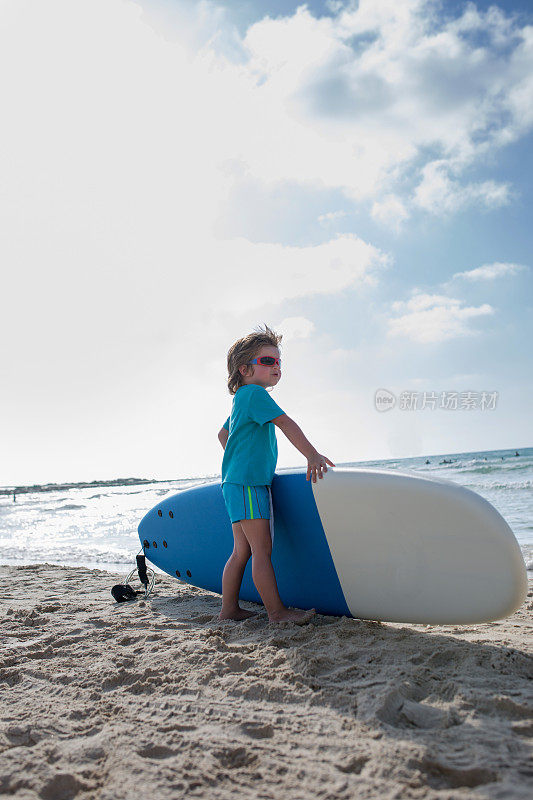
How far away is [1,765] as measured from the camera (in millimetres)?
1310

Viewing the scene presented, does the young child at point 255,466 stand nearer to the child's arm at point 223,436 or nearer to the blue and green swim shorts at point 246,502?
the blue and green swim shorts at point 246,502

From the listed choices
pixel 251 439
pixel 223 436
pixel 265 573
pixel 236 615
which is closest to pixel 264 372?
pixel 251 439

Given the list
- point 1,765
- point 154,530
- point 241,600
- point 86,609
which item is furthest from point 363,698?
point 154,530

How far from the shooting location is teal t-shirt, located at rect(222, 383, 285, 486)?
2451mm

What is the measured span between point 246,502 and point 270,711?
1.04 metres

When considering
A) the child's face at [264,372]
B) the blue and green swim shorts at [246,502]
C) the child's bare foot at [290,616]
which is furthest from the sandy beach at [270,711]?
the child's face at [264,372]

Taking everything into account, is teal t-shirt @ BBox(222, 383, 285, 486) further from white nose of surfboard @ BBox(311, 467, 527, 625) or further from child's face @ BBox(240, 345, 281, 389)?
white nose of surfboard @ BBox(311, 467, 527, 625)

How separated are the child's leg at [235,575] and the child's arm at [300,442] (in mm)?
471

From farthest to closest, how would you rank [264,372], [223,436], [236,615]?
[223,436] → [264,372] → [236,615]

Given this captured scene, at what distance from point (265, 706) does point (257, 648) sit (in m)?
0.50

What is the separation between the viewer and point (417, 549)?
2.23 m

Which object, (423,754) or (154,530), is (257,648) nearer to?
(423,754)

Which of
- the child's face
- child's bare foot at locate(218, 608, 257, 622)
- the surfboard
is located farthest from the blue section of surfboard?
the child's face

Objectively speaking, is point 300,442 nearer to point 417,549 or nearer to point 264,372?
point 264,372
